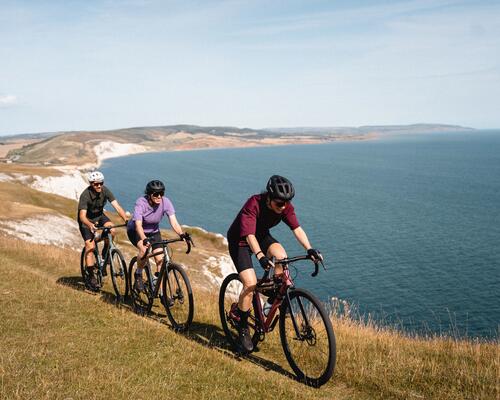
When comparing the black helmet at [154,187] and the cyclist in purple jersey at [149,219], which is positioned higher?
the black helmet at [154,187]

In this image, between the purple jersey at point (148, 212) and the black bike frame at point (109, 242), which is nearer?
the purple jersey at point (148, 212)

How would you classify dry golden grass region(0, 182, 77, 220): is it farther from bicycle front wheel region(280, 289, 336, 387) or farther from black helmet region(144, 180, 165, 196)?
bicycle front wheel region(280, 289, 336, 387)

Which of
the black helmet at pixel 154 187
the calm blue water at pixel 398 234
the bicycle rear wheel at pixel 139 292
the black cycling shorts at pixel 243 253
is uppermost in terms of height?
the black helmet at pixel 154 187

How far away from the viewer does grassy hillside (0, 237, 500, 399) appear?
6492mm

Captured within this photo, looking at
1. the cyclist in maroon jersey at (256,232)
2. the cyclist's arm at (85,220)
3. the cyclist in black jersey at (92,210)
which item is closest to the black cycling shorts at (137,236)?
the cyclist in black jersey at (92,210)

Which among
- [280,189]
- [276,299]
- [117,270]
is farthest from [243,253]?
[117,270]

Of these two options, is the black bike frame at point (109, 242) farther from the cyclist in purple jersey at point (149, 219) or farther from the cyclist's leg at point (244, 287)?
the cyclist's leg at point (244, 287)

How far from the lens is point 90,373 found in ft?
22.1

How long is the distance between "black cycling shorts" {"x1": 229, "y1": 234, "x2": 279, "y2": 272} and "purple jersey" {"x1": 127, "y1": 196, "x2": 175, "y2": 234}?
2.78m

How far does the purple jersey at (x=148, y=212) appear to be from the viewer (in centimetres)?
1052

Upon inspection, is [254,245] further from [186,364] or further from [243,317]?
[186,364]

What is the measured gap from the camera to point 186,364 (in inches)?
291

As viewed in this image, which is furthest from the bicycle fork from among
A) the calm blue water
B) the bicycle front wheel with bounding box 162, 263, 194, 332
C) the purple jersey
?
the calm blue water

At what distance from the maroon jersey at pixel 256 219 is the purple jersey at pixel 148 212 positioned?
2819 mm
